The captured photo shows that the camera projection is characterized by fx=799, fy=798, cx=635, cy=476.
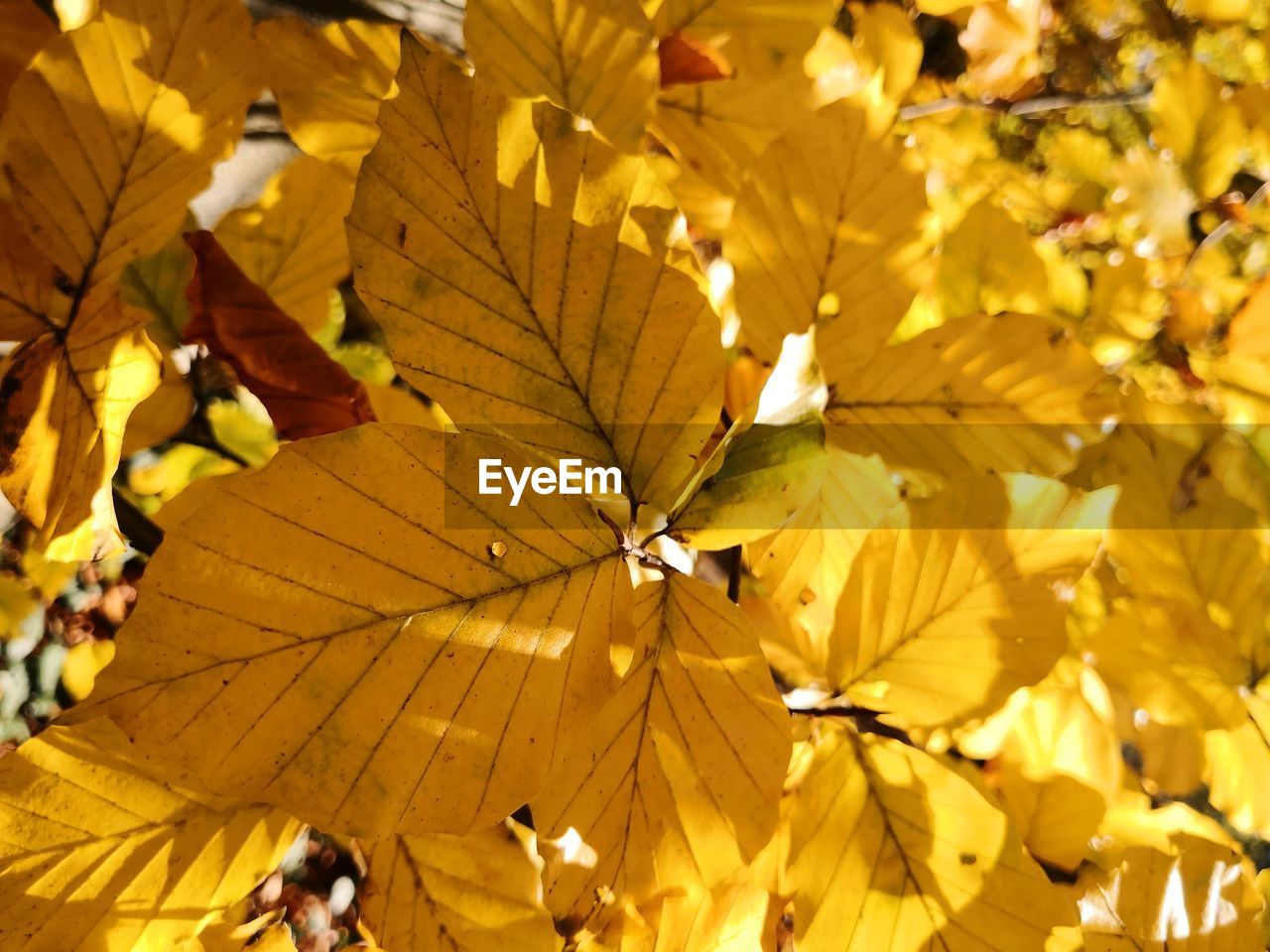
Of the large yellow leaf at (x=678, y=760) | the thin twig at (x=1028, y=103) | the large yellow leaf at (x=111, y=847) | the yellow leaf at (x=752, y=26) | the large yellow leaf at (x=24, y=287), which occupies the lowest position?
the large yellow leaf at (x=111, y=847)

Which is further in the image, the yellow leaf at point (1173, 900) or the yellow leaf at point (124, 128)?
the yellow leaf at point (1173, 900)

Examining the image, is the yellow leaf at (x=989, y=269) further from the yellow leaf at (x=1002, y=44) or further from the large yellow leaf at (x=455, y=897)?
the large yellow leaf at (x=455, y=897)

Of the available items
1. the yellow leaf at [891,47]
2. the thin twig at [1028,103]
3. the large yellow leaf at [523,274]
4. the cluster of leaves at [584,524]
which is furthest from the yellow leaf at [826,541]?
the thin twig at [1028,103]

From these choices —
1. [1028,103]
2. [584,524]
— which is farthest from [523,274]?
[1028,103]

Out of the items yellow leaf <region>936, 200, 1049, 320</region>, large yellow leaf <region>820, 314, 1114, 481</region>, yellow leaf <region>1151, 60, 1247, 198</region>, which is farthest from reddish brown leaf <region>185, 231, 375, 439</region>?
yellow leaf <region>1151, 60, 1247, 198</region>

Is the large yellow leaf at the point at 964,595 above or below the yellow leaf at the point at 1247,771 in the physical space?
above

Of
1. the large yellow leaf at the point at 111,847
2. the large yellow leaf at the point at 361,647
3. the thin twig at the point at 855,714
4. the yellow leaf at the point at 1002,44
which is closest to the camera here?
the large yellow leaf at the point at 361,647

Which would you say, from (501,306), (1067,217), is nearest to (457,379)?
(501,306)
